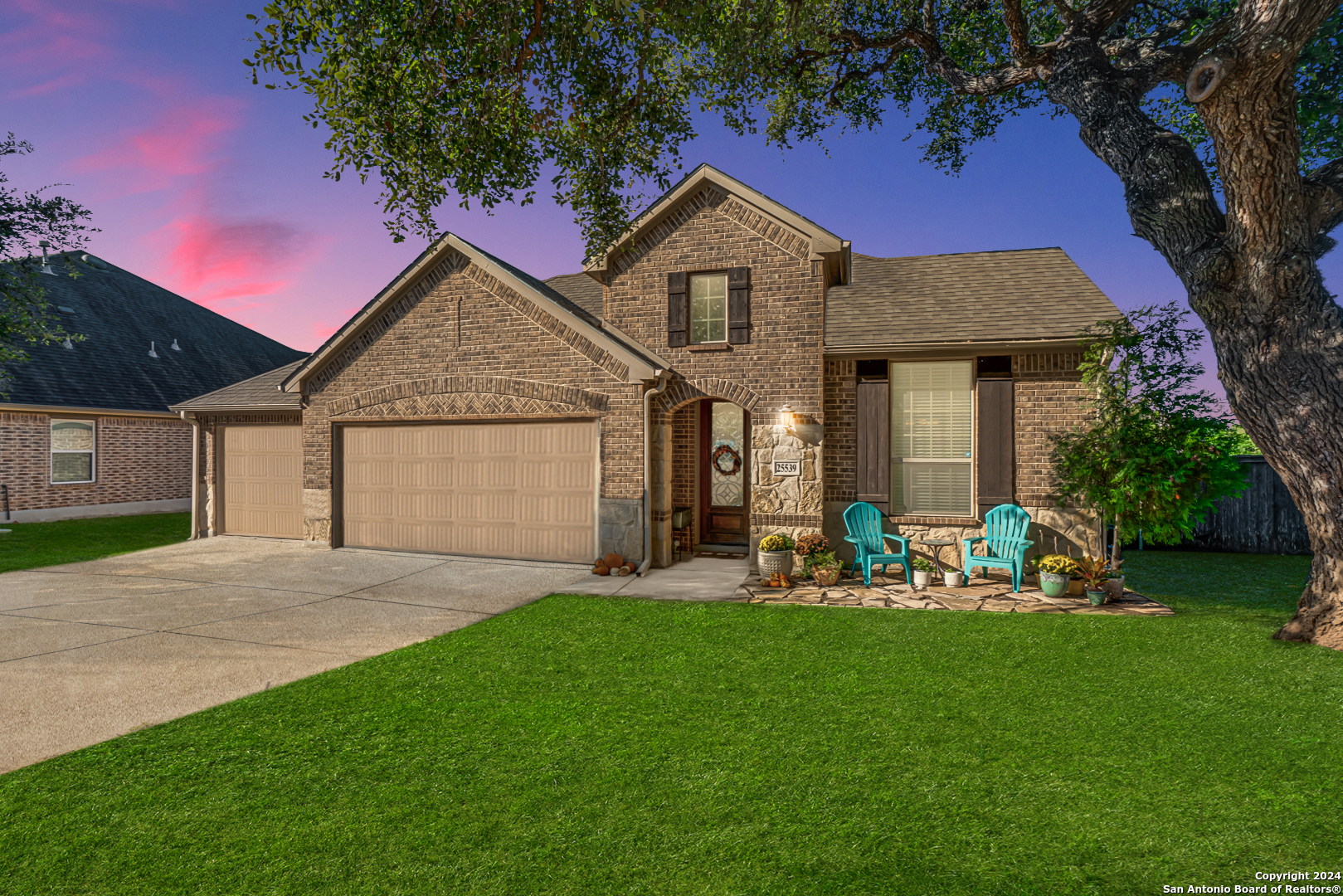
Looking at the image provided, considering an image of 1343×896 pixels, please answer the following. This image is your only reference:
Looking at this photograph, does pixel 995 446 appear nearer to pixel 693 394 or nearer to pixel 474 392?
pixel 693 394

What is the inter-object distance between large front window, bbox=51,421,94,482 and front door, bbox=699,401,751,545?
1742 centimetres

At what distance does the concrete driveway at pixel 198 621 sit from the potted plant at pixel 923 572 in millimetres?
4893

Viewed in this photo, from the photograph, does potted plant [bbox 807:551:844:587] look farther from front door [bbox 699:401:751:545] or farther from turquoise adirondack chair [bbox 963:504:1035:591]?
front door [bbox 699:401:751:545]

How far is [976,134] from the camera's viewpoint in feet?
40.7

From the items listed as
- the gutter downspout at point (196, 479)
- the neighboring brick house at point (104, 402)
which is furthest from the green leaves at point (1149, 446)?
the neighboring brick house at point (104, 402)

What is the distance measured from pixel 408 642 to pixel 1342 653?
8798 mm

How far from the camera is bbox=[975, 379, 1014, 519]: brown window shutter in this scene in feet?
31.7

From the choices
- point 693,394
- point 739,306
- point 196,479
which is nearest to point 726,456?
point 693,394

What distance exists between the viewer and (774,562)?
9.43 metres

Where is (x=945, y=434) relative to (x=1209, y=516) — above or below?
above

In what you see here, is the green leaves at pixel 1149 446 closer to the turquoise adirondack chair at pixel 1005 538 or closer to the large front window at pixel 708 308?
the turquoise adirondack chair at pixel 1005 538

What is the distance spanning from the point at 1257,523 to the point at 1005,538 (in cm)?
684

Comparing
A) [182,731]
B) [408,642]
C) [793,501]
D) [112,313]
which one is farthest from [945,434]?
[112,313]

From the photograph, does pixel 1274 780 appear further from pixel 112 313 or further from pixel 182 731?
pixel 112 313
